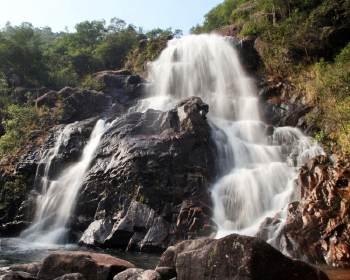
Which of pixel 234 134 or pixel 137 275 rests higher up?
pixel 234 134

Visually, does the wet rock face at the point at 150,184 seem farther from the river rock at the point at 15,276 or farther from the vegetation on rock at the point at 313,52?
the river rock at the point at 15,276

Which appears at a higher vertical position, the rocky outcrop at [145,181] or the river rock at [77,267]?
the rocky outcrop at [145,181]

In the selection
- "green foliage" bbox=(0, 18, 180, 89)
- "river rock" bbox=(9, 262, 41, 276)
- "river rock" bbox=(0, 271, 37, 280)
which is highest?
"green foliage" bbox=(0, 18, 180, 89)

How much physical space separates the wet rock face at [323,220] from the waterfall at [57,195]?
11050mm

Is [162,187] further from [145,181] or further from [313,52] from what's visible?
[313,52]

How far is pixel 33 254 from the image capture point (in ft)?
57.5

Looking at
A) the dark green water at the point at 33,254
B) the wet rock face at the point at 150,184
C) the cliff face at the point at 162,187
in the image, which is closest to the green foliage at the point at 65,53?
the cliff face at the point at 162,187

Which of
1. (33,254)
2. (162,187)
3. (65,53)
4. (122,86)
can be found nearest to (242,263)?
(33,254)

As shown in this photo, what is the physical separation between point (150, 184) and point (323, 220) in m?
8.45

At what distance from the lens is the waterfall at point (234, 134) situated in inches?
776

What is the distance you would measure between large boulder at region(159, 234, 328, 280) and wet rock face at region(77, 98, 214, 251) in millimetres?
9604

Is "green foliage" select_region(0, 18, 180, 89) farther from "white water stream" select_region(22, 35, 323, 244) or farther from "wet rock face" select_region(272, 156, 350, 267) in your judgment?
"wet rock face" select_region(272, 156, 350, 267)

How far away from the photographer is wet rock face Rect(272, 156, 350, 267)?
49.6ft

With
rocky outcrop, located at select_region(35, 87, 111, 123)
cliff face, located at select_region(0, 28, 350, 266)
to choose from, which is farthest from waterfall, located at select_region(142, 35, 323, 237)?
rocky outcrop, located at select_region(35, 87, 111, 123)
